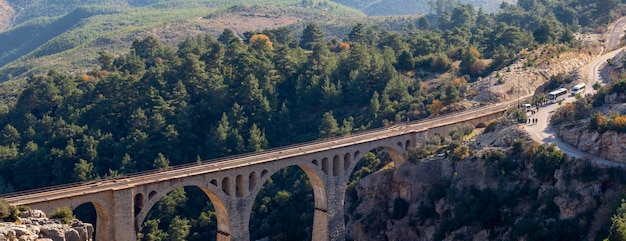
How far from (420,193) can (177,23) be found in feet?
388

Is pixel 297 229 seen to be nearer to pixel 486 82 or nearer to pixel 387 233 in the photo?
pixel 387 233

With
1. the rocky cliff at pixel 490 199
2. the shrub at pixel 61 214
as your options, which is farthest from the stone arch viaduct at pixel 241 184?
the rocky cliff at pixel 490 199

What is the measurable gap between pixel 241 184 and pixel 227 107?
28008 mm

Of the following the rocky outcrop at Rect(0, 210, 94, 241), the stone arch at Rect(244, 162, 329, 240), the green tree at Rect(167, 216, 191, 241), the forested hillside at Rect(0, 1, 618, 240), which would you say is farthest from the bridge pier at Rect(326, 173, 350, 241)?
the rocky outcrop at Rect(0, 210, 94, 241)

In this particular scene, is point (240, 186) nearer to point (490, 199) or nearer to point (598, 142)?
point (490, 199)

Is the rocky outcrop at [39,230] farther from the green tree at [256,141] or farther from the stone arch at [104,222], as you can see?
the green tree at [256,141]

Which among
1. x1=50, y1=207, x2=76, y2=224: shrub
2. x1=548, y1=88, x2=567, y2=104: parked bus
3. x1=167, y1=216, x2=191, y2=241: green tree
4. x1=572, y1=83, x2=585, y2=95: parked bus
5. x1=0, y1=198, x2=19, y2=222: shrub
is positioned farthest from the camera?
x1=572, y1=83, x2=585, y2=95: parked bus

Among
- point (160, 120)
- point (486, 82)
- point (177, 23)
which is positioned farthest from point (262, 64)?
point (177, 23)

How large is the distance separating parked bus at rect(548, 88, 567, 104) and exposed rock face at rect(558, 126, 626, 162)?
44.0 feet

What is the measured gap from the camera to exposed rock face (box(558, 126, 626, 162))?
59906 mm

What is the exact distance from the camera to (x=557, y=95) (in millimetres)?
79750

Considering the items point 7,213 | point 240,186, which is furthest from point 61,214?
point 240,186

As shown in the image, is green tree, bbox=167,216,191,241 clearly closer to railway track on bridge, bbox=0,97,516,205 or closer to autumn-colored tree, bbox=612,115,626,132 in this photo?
railway track on bridge, bbox=0,97,516,205

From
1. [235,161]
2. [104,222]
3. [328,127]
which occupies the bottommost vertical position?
[104,222]
